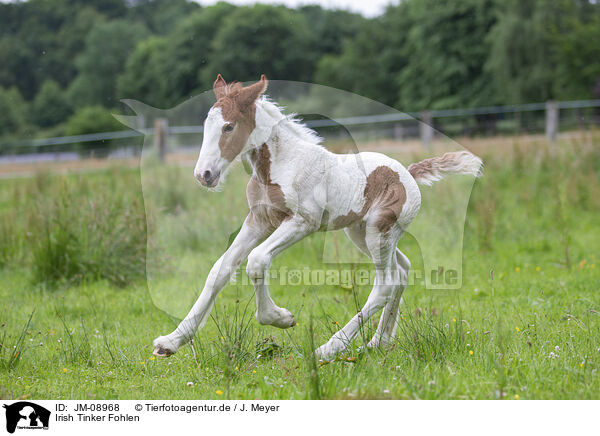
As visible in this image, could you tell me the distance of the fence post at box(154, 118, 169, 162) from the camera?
13.9 feet

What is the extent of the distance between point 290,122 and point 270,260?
877mm

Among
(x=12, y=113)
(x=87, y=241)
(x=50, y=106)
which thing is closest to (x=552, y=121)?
(x=87, y=241)

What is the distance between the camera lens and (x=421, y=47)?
976 inches

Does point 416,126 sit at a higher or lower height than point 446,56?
lower

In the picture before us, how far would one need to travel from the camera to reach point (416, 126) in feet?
25.5

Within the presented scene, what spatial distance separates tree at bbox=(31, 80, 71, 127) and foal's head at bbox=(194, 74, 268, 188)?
17249mm

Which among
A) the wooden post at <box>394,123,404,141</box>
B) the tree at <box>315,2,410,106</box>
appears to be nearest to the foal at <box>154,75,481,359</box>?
the wooden post at <box>394,123,404,141</box>

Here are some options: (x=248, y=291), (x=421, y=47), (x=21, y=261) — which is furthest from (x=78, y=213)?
(x=421, y=47)

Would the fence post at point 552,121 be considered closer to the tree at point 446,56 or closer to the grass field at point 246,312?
the grass field at point 246,312

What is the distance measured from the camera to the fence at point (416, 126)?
14.7 ft

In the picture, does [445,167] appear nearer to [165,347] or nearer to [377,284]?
[377,284]

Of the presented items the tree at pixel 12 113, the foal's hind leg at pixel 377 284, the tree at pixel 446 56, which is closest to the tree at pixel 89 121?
the tree at pixel 12 113

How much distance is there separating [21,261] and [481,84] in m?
24.6
